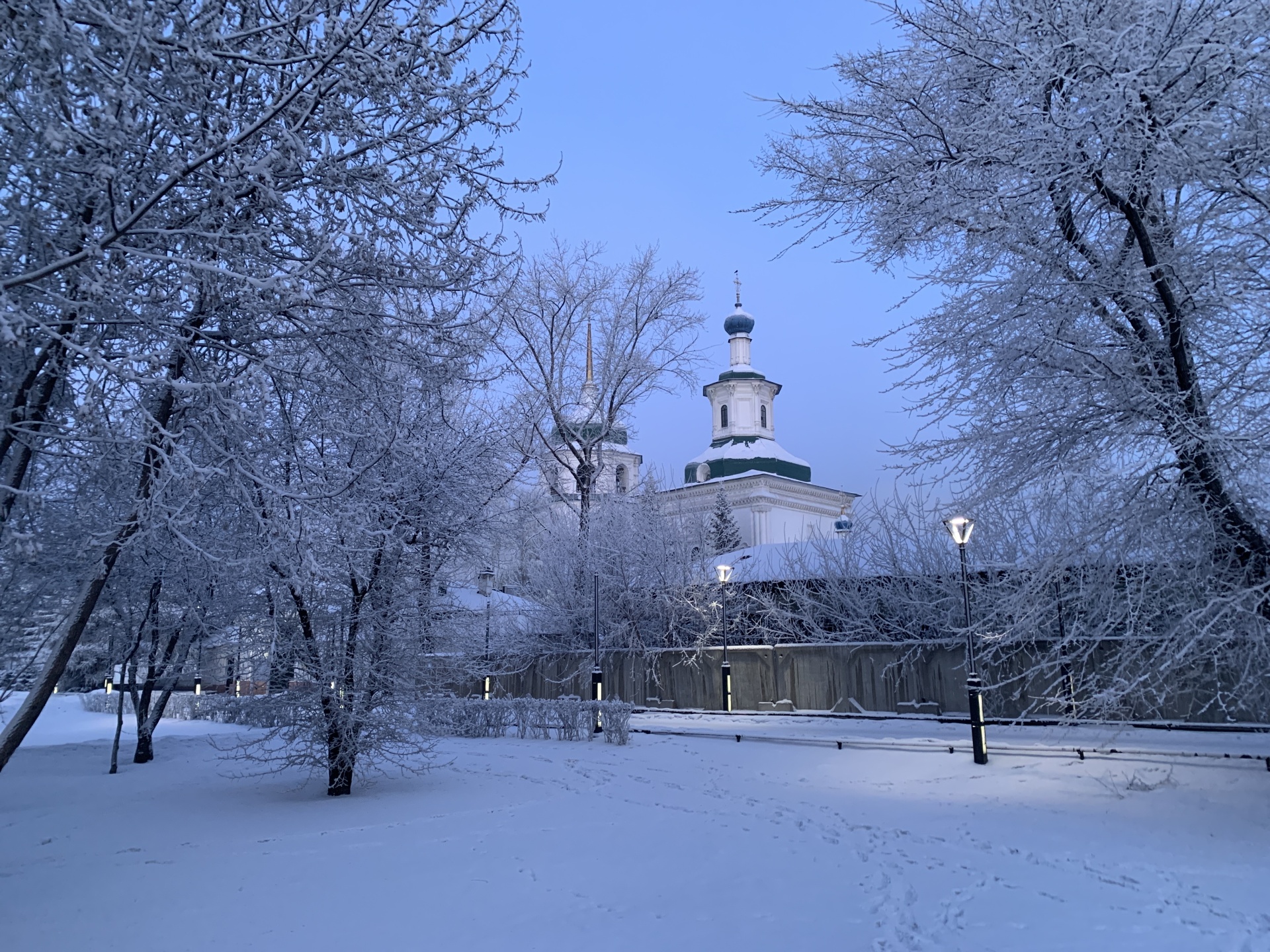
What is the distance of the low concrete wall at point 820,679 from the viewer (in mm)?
17531

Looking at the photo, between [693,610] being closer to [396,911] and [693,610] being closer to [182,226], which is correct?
[396,911]

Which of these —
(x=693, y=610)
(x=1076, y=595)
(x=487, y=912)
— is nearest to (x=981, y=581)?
(x=693, y=610)

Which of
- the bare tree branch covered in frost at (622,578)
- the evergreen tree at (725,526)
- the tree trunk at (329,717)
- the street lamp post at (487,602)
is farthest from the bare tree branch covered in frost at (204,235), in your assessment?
the evergreen tree at (725,526)

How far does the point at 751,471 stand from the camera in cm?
5531

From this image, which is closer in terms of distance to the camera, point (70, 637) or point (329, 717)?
point (70, 637)

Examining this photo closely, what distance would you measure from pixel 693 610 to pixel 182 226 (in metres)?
21.7

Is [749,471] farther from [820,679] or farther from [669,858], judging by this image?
[669,858]

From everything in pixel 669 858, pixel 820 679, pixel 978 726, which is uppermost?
pixel 820 679

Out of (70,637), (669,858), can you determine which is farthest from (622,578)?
(70,637)

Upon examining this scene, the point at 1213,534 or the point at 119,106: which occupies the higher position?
the point at 119,106

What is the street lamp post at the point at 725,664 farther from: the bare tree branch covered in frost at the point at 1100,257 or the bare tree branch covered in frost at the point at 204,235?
the bare tree branch covered in frost at the point at 204,235

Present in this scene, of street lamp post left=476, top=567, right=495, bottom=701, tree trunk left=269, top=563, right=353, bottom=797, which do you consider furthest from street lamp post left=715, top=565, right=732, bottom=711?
tree trunk left=269, top=563, right=353, bottom=797

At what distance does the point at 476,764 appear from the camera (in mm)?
13141

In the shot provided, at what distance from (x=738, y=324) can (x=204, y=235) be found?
55.5m
